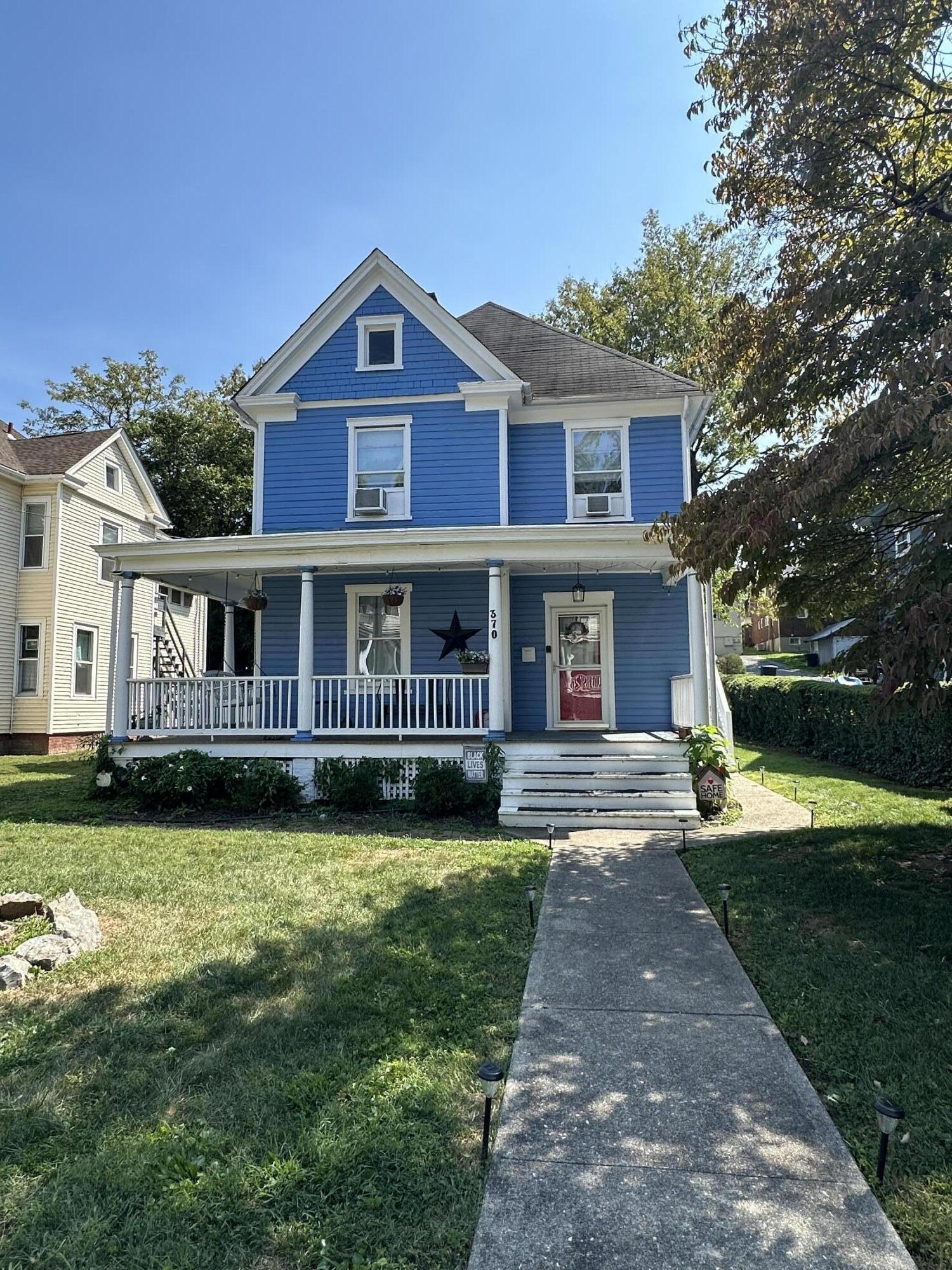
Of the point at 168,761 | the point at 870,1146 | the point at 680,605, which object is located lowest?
the point at 870,1146

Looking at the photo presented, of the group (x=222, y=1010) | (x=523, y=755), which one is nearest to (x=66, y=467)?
(x=523, y=755)

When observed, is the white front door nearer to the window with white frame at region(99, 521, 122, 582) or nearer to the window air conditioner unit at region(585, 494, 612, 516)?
the window air conditioner unit at region(585, 494, 612, 516)

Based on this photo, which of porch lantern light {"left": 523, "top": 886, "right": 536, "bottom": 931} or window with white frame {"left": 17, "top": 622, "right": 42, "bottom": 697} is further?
window with white frame {"left": 17, "top": 622, "right": 42, "bottom": 697}

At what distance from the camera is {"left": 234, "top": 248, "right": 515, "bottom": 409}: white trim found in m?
12.2

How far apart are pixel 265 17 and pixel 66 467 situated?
527 inches

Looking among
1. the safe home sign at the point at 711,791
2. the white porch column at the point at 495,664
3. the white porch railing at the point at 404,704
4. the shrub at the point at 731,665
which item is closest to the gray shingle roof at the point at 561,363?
the white porch column at the point at 495,664

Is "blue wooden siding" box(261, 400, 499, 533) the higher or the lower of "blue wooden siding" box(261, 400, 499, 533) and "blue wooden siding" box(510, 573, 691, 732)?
the higher

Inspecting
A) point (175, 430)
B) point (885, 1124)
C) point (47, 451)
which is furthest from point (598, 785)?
point (175, 430)

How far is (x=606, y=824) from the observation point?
8.78m

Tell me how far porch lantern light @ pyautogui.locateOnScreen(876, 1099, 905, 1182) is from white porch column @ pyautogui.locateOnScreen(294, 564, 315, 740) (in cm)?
886

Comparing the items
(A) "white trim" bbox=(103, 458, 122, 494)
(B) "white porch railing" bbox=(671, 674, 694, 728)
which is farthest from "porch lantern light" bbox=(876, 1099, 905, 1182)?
(A) "white trim" bbox=(103, 458, 122, 494)

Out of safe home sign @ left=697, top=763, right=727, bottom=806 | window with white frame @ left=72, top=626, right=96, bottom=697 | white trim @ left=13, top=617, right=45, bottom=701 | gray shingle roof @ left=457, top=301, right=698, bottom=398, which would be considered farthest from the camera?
window with white frame @ left=72, top=626, right=96, bottom=697

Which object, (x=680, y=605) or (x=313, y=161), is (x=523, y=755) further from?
(x=313, y=161)

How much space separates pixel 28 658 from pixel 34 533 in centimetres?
335
